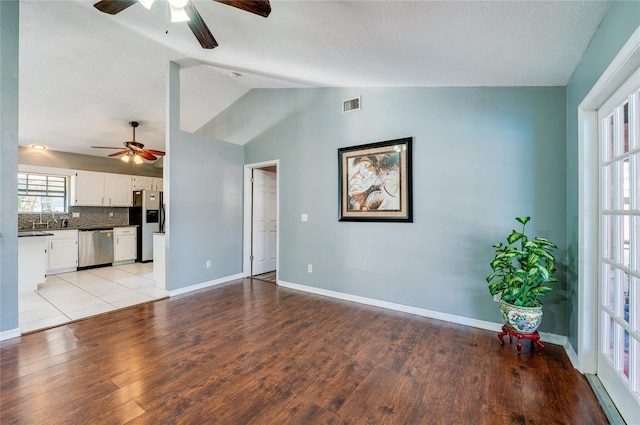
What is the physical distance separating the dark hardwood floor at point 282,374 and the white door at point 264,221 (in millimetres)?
2005

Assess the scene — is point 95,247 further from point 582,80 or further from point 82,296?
point 582,80

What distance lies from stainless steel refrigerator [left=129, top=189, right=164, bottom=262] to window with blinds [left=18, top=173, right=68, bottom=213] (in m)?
1.26

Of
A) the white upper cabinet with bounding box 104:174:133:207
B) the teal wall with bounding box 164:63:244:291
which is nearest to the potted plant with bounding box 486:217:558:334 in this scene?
the teal wall with bounding box 164:63:244:291

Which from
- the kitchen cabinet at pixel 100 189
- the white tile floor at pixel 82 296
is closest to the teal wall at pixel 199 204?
the white tile floor at pixel 82 296

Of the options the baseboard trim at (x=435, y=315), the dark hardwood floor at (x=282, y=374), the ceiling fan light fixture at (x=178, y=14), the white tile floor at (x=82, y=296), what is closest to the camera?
the dark hardwood floor at (x=282, y=374)

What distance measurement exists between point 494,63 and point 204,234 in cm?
413

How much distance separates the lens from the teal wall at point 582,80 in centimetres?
134

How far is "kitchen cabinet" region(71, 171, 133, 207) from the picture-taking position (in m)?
5.57

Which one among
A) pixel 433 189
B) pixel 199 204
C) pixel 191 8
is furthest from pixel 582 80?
pixel 199 204

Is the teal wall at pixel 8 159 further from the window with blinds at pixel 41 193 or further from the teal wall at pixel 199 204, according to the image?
the window with blinds at pixel 41 193

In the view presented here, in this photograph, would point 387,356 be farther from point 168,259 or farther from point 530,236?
point 168,259

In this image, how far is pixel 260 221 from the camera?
4977 millimetres

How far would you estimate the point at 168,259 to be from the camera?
3668 millimetres

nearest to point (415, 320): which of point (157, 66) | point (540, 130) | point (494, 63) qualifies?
point (540, 130)
